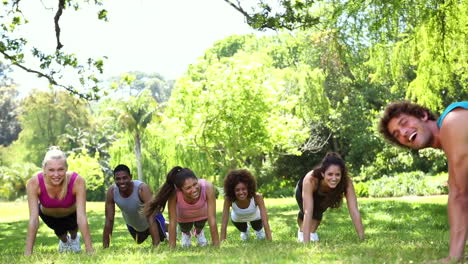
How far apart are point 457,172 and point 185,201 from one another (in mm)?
4866

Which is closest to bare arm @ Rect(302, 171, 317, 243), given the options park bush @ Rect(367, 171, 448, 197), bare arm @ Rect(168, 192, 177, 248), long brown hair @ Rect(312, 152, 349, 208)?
long brown hair @ Rect(312, 152, 349, 208)

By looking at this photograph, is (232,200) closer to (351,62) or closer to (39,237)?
(351,62)

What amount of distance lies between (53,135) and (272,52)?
2174cm

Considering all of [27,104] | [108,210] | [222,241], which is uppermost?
[27,104]

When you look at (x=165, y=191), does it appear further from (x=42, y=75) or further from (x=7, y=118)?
(x=7, y=118)

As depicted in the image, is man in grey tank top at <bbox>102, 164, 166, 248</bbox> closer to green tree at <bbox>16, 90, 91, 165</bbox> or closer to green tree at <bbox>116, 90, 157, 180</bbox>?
green tree at <bbox>116, 90, 157, 180</bbox>

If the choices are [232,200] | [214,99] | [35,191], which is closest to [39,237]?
[232,200]

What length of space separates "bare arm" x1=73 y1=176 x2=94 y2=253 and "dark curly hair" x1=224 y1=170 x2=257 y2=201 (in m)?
2.90

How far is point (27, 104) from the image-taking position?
2229 inches

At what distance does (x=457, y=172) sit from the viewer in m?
4.95

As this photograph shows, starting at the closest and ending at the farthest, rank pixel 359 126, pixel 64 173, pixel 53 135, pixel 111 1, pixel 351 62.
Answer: pixel 64 173 < pixel 351 62 < pixel 111 1 < pixel 359 126 < pixel 53 135

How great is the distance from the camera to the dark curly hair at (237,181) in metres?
9.92

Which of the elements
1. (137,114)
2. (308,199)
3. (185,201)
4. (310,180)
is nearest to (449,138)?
(308,199)

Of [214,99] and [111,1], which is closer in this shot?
[111,1]
